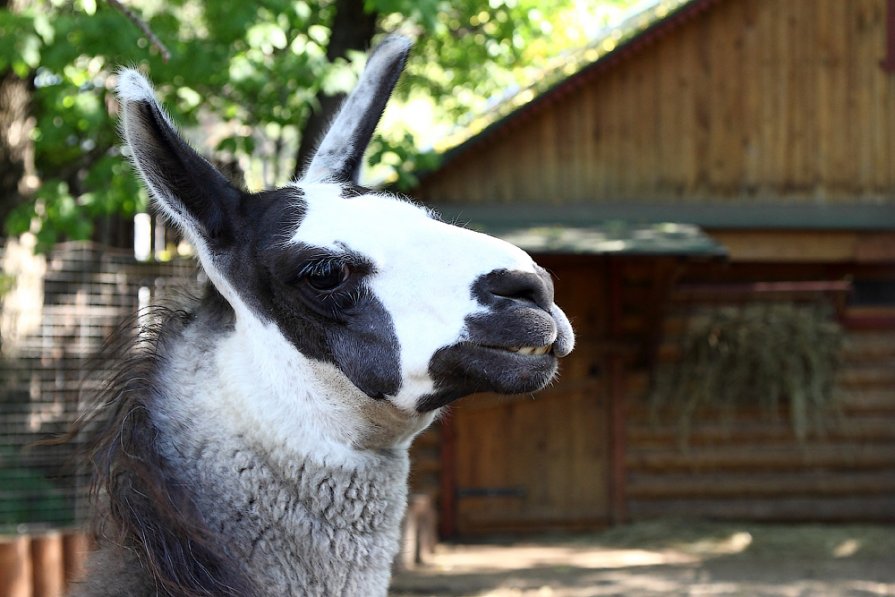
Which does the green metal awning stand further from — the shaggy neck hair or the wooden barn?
the shaggy neck hair

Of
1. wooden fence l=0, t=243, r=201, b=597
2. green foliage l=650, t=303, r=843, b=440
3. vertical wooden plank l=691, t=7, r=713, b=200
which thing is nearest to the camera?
wooden fence l=0, t=243, r=201, b=597

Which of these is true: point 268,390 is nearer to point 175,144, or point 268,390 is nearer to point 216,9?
point 175,144

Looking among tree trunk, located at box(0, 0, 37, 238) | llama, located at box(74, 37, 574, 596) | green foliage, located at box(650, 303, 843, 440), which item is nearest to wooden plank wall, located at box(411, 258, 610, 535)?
green foliage, located at box(650, 303, 843, 440)

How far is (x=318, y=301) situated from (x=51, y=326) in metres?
7.43

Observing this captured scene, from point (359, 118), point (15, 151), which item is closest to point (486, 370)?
point (359, 118)

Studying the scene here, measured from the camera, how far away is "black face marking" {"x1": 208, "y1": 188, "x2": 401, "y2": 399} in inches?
100

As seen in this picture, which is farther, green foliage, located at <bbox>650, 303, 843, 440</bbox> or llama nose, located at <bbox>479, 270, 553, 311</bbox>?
green foliage, located at <bbox>650, 303, 843, 440</bbox>

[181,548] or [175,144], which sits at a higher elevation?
[175,144]

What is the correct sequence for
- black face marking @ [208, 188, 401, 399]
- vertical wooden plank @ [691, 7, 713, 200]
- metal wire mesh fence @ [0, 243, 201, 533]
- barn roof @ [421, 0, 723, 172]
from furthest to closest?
vertical wooden plank @ [691, 7, 713, 200] < barn roof @ [421, 0, 723, 172] < metal wire mesh fence @ [0, 243, 201, 533] < black face marking @ [208, 188, 401, 399]

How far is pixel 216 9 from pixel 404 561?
15.7ft

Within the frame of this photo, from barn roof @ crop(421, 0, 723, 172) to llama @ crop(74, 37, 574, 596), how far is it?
854 cm

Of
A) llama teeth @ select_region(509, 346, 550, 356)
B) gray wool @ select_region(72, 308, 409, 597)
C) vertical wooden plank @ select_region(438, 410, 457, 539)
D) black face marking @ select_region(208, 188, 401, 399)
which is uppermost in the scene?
black face marking @ select_region(208, 188, 401, 399)

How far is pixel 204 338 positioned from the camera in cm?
276

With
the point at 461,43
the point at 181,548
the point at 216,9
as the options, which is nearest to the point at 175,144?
the point at 181,548
